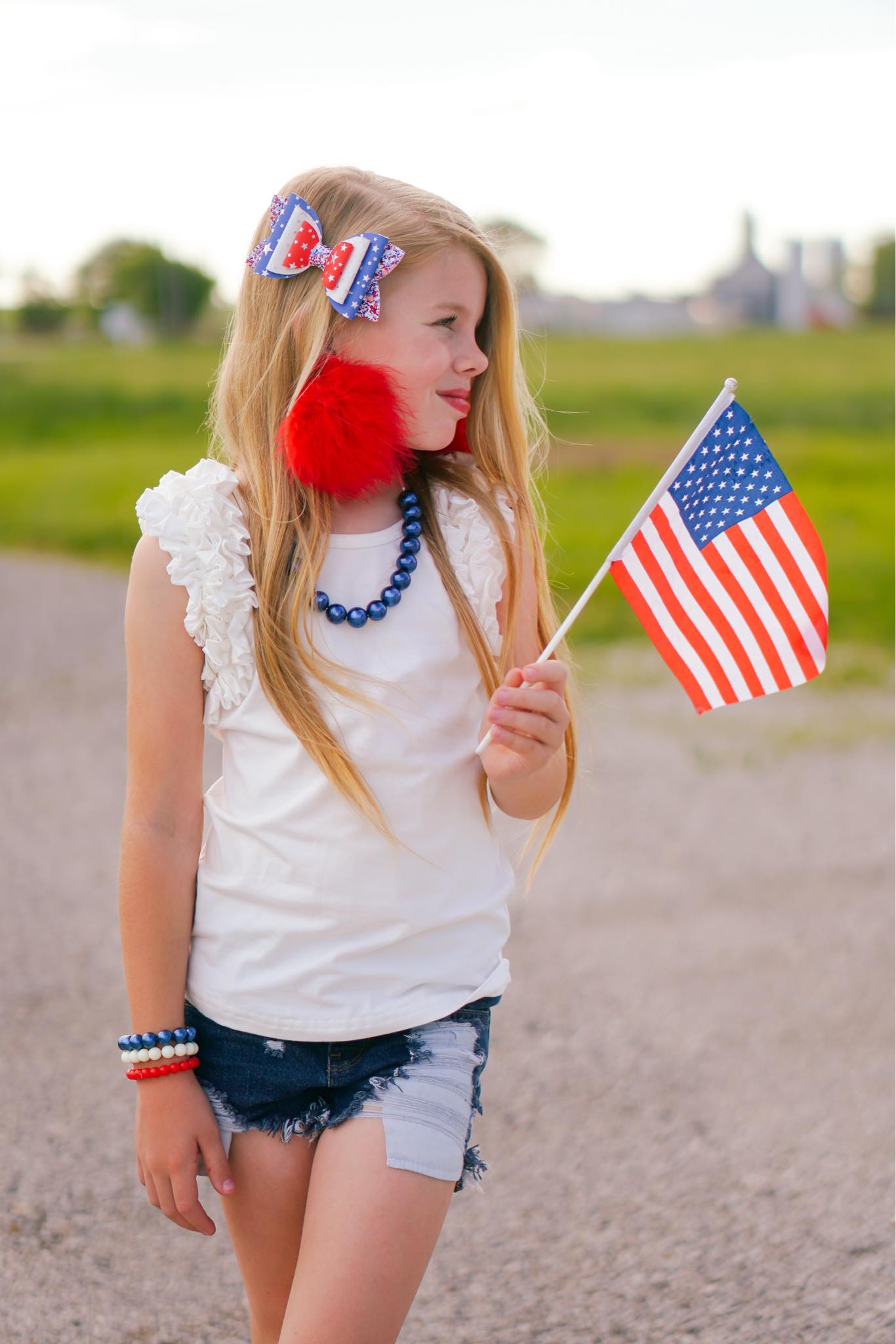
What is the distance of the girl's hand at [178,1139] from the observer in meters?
1.69

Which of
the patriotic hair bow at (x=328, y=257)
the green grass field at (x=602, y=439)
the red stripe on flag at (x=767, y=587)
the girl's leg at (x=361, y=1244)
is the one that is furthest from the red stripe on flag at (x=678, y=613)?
the green grass field at (x=602, y=439)

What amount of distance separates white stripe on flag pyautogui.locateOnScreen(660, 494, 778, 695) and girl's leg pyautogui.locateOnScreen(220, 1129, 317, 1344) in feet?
3.07

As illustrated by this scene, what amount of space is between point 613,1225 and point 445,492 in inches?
69.0

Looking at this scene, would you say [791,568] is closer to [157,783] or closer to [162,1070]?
[157,783]

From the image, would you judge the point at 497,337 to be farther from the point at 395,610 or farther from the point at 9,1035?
the point at 9,1035

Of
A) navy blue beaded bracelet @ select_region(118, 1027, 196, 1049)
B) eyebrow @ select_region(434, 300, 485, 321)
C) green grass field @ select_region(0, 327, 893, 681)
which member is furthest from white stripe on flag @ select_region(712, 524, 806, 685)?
green grass field @ select_region(0, 327, 893, 681)

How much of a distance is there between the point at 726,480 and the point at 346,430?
584mm

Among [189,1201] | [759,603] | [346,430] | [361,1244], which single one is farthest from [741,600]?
[189,1201]

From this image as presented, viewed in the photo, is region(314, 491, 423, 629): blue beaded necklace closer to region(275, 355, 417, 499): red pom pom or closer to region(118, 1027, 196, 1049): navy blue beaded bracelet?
region(275, 355, 417, 499): red pom pom

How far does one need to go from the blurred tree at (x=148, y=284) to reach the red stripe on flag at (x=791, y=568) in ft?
66.3

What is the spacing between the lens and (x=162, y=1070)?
1698mm

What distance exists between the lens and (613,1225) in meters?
2.79

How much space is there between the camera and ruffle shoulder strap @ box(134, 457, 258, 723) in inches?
66.5

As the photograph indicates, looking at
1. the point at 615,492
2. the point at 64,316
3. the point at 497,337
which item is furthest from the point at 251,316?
the point at 64,316
